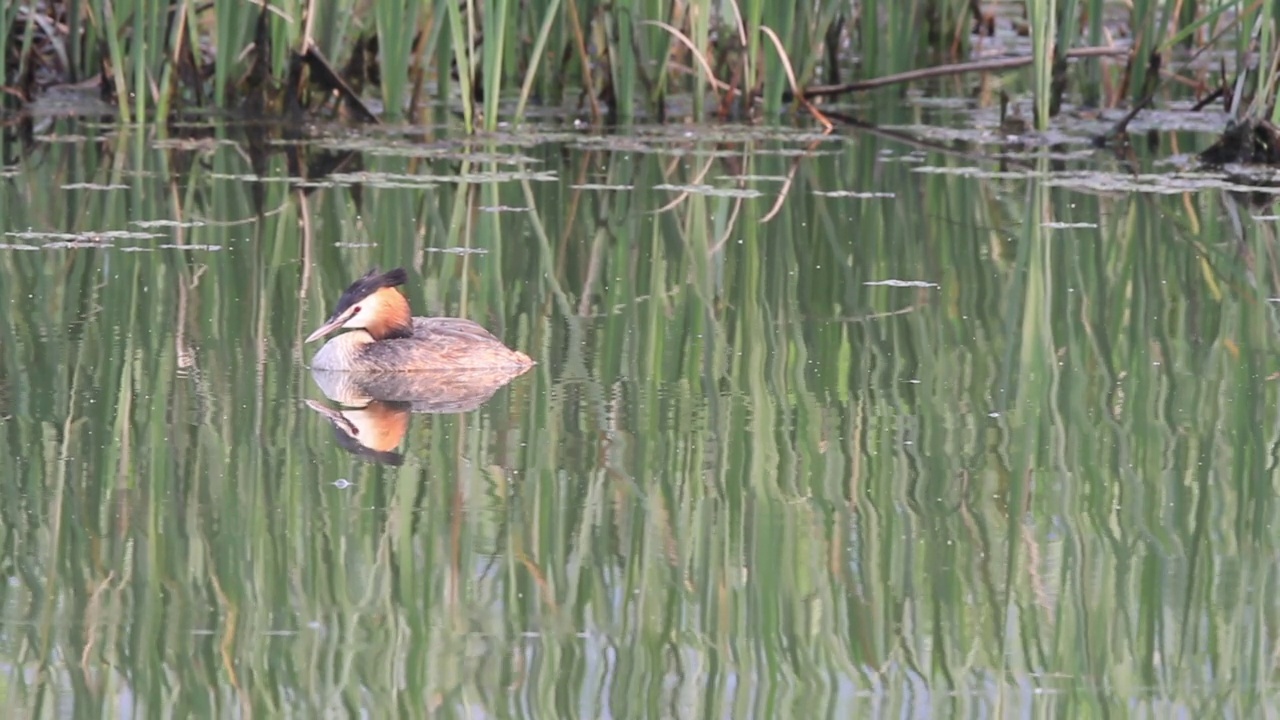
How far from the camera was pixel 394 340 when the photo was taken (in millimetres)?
6477

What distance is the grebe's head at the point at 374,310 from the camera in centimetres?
639

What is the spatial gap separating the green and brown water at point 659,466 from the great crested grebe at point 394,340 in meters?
0.13

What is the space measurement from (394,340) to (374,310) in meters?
0.10

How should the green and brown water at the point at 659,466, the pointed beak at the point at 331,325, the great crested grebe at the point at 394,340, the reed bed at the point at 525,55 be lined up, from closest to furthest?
the green and brown water at the point at 659,466, the great crested grebe at the point at 394,340, the pointed beak at the point at 331,325, the reed bed at the point at 525,55

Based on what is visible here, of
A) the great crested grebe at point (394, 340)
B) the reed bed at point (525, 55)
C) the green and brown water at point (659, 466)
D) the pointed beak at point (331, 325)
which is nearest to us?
the green and brown water at point (659, 466)

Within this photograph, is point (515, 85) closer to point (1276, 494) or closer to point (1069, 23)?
point (1069, 23)

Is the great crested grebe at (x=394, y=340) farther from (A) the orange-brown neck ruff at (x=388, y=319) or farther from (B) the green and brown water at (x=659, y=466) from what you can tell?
(B) the green and brown water at (x=659, y=466)

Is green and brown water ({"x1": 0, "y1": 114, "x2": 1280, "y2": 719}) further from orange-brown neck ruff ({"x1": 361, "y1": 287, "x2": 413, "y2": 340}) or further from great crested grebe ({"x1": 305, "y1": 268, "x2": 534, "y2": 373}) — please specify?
orange-brown neck ruff ({"x1": 361, "y1": 287, "x2": 413, "y2": 340})

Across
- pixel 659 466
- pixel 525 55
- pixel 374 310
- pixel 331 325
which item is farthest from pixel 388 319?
pixel 525 55

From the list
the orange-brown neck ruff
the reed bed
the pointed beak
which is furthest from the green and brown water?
the reed bed

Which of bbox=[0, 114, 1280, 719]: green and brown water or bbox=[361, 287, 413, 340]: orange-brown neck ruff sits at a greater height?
bbox=[361, 287, 413, 340]: orange-brown neck ruff

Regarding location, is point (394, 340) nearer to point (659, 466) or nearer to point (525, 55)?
point (659, 466)

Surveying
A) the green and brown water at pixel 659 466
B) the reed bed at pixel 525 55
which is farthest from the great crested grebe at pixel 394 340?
the reed bed at pixel 525 55

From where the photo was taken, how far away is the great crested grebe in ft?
20.3
